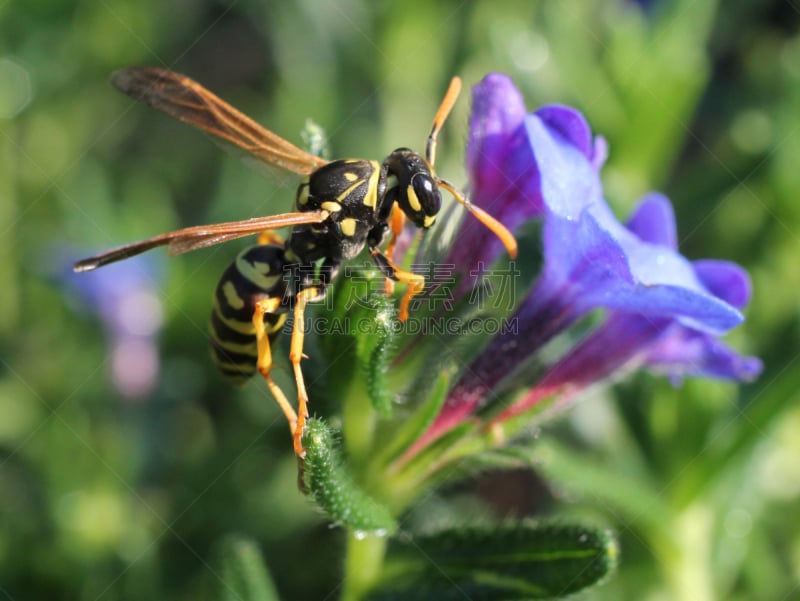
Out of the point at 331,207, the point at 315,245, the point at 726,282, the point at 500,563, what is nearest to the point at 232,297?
the point at 315,245

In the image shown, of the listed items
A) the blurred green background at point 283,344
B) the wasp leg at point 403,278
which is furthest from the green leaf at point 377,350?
the blurred green background at point 283,344

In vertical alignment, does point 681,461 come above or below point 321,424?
below

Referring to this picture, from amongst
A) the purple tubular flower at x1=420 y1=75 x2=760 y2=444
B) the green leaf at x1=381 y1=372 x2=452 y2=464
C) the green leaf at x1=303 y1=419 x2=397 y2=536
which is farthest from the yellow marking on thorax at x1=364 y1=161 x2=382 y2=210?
the green leaf at x1=303 y1=419 x2=397 y2=536

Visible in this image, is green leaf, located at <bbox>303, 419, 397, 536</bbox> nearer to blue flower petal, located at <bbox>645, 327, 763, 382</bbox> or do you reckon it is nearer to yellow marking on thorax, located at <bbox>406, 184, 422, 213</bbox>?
yellow marking on thorax, located at <bbox>406, 184, 422, 213</bbox>

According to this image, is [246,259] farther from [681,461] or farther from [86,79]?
[86,79]

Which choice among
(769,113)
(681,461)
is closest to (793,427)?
(681,461)

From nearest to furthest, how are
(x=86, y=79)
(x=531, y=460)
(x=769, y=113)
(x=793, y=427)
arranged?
(x=531, y=460) → (x=793, y=427) → (x=769, y=113) → (x=86, y=79)
